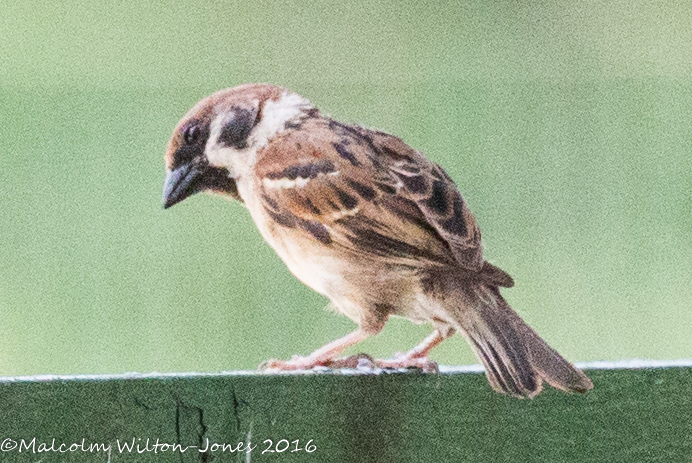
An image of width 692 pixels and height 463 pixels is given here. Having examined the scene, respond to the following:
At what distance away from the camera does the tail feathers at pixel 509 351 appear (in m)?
1.37

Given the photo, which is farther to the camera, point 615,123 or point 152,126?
point 615,123

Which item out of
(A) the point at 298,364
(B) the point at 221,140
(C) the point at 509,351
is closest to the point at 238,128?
(B) the point at 221,140

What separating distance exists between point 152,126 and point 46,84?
0.26 metres

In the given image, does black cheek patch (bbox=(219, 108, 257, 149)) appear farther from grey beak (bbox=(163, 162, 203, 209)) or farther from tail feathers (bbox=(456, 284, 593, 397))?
tail feathers (bbox=(456, 284, 593, 397))

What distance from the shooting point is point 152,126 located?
187 centimetres

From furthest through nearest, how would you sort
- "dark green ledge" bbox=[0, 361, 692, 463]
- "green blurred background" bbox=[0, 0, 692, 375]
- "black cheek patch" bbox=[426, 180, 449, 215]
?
"green blurred background" bbox=[0, 0, 692, 375]
"black cheek patch" bbox=[426, 180, 449, 215]
"dark green ledge" bbox=[0, 361, 692, 463]

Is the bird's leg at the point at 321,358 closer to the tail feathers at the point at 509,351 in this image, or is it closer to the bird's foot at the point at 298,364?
the bird's foot at the point at 298,364

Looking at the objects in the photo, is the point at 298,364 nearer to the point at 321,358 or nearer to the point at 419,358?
the point at 321,358

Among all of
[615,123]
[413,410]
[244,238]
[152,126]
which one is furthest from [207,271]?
[615,123]

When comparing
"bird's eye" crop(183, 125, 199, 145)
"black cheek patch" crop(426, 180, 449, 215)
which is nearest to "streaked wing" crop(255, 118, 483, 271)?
"black cheek patch" crop(426, 180, 449, 215)

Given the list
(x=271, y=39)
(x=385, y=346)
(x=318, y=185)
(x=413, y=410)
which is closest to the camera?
(x=413, y=410)

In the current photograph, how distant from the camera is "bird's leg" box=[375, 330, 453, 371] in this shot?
142 cm

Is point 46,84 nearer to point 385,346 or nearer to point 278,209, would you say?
point 278,209

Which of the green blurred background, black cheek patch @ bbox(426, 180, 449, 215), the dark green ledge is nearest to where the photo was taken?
the dark green ledge
